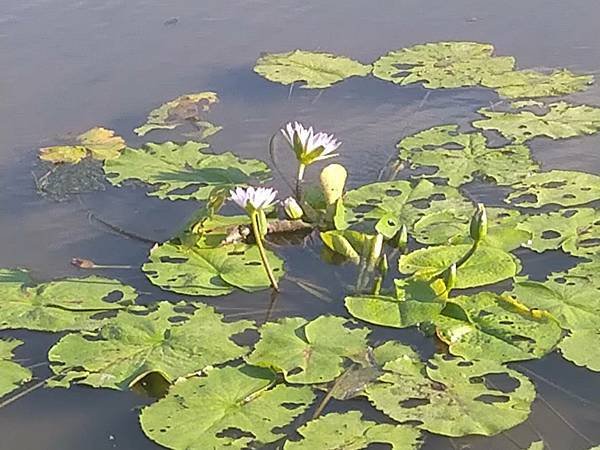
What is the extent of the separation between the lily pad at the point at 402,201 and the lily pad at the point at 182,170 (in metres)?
0.55

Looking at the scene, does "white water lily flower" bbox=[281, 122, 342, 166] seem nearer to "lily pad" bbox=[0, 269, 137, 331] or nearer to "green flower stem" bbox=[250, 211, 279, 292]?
"green flower stem" bbox=[250, 211, 279, 292]

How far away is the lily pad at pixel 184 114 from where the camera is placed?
5.05 metres

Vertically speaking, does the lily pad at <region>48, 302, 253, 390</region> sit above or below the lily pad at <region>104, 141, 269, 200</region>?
below

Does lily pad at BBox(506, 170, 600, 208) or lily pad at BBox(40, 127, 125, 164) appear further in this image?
lily pad at BBox(40, 127, 125, 164)

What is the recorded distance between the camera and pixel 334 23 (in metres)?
6.23

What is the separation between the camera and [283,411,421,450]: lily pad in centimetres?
271

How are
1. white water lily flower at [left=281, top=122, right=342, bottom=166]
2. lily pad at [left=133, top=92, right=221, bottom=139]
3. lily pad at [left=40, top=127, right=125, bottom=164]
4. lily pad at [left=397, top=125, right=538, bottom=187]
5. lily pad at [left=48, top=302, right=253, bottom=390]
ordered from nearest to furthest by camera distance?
1. lily pad at [left=48, top=302, right=253, bottom=390]
2. white water lily flower at [left=281, top=122, right=342, bottom=166]
3. lily pad at [left=397, top=125, right=538, bottom=187]
4. lily pad at [left=40, top=127, right=125, bottom=164]
5. lily pad at [left=133, top=92, right=221, bottom=139]

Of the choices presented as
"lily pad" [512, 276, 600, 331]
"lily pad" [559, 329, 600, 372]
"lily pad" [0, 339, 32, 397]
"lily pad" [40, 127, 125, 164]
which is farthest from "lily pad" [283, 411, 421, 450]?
"lily pad" [40, 127, 125, 164]

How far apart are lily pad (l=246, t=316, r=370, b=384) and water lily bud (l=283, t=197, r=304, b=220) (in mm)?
729

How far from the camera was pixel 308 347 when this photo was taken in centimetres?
314

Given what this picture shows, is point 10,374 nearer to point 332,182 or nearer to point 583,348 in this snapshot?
point 332,182

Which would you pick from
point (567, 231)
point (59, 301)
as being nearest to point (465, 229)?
point (567, 231)

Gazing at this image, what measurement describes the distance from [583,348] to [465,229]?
0.86 metres

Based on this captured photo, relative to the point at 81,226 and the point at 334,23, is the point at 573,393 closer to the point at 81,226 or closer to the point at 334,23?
the point at 81,226
